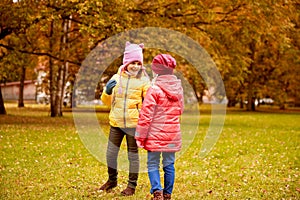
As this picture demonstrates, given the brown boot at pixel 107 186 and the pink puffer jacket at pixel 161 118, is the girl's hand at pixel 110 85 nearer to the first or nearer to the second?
the pink puffer jacket at pixel 161 118

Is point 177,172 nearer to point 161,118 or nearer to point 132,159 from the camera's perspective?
point 132,159

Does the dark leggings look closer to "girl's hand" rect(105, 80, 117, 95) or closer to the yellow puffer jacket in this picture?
the yellow puffer jacket

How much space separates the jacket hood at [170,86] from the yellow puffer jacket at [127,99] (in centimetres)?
58

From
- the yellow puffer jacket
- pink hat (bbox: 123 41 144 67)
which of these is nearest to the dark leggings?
the yellow puffer jacket

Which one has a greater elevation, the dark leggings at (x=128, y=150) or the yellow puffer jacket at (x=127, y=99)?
the yellow puffer jacket at (x=127, y=99)

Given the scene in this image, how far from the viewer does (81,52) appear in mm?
27594

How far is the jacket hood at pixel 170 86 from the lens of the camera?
6.77 metres

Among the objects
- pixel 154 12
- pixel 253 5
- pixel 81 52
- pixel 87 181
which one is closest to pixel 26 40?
pixel 81 52

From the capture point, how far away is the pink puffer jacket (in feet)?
21.9

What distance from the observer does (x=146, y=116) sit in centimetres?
663

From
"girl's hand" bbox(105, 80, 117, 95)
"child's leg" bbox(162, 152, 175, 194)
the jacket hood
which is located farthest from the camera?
"girl's hand" bbox(105, 80, 117, 95)

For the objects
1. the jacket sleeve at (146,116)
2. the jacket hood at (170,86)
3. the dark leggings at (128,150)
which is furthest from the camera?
the dark leggings at (128,150)

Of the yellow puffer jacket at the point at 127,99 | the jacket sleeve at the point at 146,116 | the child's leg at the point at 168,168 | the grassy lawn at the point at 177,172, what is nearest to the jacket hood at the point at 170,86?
the jacket sleeve at the point at 146,116

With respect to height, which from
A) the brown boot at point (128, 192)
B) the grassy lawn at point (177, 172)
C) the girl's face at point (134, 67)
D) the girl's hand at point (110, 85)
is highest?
the girl's face at point (134, 67)
